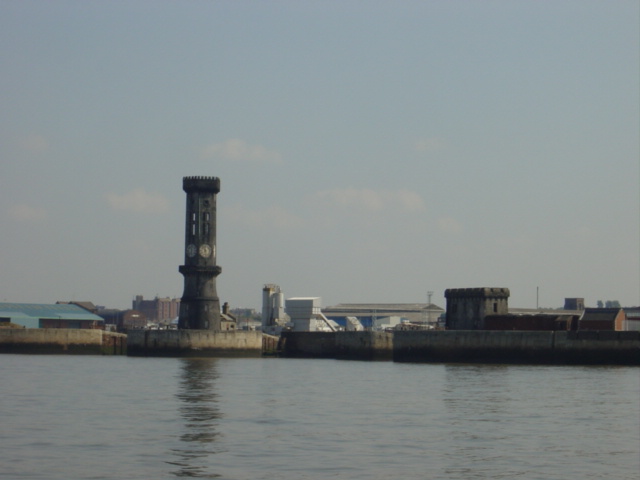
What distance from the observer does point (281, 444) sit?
121ft

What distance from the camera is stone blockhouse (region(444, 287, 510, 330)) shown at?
9425 cm

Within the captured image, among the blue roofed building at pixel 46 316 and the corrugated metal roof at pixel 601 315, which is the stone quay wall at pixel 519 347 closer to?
the corrugated metal roof at pixel 601 315

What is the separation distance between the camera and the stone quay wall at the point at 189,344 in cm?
10419

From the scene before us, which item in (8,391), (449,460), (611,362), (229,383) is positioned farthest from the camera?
(611,362)

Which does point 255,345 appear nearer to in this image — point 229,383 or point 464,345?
point 464,345

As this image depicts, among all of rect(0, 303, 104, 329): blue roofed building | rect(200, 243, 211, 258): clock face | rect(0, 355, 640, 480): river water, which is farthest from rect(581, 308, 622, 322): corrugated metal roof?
rect(0, 303, 104, 329): blue roofed building

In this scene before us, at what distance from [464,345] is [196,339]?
A: 25.8 m

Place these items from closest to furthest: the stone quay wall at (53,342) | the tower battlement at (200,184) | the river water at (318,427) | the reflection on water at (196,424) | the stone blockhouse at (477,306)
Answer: the river water at (318,427) → the reflection on water at (196,424) → the stone blockhouse at (477,306) → the tower battlement at (200,184) → the stone quay wall at (53,342)

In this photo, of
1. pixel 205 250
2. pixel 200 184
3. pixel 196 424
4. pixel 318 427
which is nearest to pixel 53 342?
pixel 205 250

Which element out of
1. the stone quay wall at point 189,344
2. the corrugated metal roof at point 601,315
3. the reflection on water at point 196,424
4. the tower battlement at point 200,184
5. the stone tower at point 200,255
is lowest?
the reflection on water at point 196,424

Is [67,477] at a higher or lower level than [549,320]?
lower

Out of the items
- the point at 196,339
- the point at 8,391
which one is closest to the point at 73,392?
the point at 8,391

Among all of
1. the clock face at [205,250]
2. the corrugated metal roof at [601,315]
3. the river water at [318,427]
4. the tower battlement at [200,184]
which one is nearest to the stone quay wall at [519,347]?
the corrugated metal roof at [601,315]

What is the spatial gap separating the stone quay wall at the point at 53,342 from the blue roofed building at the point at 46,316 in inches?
1291
